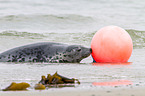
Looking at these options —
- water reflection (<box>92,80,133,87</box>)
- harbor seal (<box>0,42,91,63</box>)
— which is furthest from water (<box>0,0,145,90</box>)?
harbor seal (<box>0,42,91,63</box>)

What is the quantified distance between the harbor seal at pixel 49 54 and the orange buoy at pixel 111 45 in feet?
1.54

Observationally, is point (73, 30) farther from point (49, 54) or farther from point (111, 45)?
point (111, 45)

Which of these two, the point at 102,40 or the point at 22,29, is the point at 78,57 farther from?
the point at 22,29

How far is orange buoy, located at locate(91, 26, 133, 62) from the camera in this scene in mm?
7516

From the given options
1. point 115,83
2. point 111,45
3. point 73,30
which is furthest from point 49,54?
point 73,30

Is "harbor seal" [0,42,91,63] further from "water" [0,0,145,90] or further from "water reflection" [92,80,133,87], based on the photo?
"water reflection" [92,80,133,87]

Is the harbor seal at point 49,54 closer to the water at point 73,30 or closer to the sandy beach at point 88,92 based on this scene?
the water at point 73,30

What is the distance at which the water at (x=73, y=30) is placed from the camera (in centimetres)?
598

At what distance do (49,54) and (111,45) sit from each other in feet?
5.06

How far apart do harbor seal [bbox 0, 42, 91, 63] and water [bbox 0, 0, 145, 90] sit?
328 mm

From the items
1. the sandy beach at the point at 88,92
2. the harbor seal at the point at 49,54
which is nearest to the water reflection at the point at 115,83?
the sandy beach at the point at 88,92

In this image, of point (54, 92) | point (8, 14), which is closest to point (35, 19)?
point (8, 14)

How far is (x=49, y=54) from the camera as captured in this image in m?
8.13

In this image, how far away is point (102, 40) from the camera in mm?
7562
